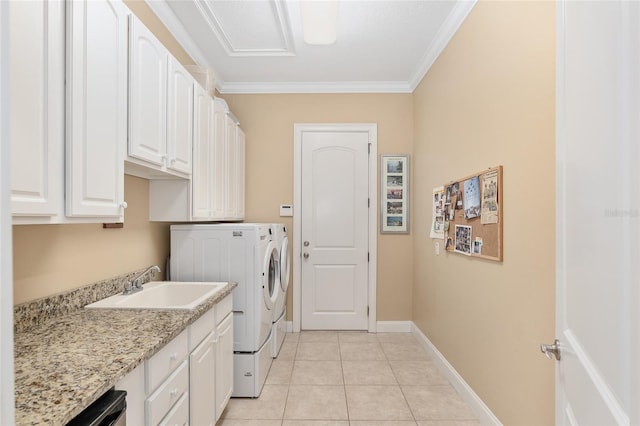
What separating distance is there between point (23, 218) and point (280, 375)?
7.27ft

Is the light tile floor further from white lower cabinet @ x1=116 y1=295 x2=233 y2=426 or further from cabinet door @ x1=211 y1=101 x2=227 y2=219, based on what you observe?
cabinet door @ x1=211 y1=101 x2=227 y2=219

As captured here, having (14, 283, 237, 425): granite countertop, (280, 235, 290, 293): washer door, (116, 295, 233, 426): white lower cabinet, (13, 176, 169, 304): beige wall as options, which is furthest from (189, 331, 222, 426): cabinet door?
(280, 235, 290, 293): washer door

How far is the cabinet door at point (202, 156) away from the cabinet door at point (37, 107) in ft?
3.64

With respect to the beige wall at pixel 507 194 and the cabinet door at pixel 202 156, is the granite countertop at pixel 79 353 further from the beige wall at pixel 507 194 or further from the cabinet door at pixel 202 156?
the beige wall at pixel 507 194

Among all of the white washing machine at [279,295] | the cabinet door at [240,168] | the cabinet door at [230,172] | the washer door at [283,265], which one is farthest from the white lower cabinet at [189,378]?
the cabinet door at [240,168]

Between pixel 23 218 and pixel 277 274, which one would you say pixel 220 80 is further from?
pixel 23 218

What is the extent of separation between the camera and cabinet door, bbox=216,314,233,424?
1945mm

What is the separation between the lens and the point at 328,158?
373cm

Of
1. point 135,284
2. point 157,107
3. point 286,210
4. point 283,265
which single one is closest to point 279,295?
point 283,265

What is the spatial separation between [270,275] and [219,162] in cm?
104

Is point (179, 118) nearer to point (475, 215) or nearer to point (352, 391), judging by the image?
point (475, 215)

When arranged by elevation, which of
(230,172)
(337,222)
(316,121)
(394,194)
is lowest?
(337,222)

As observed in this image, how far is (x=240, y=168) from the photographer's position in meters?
3.45

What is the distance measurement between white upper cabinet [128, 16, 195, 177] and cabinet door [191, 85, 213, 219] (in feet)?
0.27
